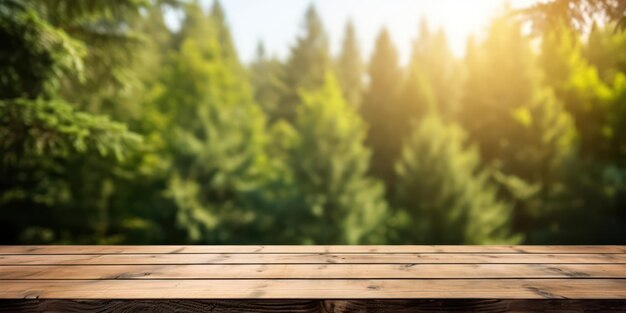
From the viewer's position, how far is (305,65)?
3416 centimetres

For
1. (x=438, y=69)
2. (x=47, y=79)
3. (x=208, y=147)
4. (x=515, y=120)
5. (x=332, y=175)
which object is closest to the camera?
(x=47, y=79)

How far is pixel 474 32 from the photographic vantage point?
99.6 feet

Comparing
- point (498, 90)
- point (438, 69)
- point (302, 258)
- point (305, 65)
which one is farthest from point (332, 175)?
point (438, 69)

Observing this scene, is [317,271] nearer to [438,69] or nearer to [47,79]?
[47,79]

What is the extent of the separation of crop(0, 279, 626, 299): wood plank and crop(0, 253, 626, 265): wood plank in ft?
1.25

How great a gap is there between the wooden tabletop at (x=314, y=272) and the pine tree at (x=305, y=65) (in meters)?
30.6

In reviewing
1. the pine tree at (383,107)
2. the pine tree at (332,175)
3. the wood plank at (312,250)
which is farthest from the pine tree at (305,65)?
the wood plank at (312,250)

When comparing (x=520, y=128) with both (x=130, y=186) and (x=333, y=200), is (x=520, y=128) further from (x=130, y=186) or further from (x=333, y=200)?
(x=130, y=186)

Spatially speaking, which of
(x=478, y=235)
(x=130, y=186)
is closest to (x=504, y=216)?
(x=478, y=235)

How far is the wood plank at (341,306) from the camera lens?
1650 mm

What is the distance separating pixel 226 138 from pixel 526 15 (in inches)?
711

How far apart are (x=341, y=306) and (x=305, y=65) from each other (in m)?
33.4

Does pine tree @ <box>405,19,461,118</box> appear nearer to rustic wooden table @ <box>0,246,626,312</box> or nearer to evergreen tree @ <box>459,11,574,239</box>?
evergreen tree @ <box>459,11,574,239</box>

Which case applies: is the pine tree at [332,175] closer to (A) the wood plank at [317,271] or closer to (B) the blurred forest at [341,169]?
(B) the blurred forest at [341,169]
